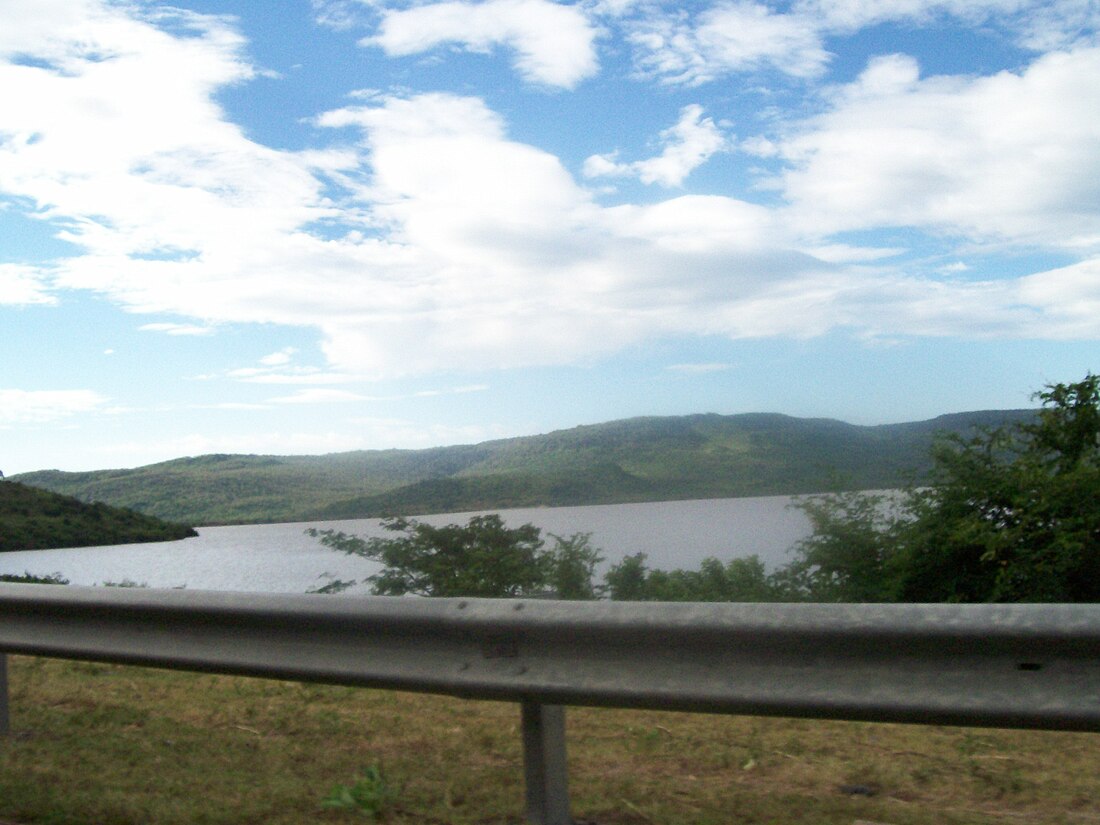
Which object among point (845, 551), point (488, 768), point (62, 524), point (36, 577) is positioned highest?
point (62, 524)

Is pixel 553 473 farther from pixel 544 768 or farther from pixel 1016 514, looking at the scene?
pixel 544 768

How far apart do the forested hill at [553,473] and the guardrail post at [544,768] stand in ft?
20.9

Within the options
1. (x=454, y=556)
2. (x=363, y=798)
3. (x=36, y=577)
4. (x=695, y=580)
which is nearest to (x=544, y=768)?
(x=363, y=798)

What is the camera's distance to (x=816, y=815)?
3.42 meters

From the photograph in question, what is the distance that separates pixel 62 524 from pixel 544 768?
5.78 metres

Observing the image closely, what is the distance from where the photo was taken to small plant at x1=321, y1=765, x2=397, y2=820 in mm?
3719

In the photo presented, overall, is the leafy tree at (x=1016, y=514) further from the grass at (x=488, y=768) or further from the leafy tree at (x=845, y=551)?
the grass at (x=488, y=768)

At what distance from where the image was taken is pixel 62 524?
→ 7906 millimetres

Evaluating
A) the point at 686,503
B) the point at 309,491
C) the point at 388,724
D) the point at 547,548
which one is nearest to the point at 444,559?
the point at 547,548

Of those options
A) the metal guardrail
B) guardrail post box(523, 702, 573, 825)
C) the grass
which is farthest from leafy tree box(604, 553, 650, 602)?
guardrail post box(523, 702, 573, 825)

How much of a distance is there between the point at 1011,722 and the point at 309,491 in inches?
395

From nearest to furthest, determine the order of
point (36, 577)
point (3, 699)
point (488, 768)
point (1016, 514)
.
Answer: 1. point (488, 768)
2. point (3, 699)
3. point (36, 577)
4. point (1016, 514)

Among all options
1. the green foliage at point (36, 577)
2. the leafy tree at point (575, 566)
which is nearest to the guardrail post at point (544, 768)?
the green foliage at point (36, 577)

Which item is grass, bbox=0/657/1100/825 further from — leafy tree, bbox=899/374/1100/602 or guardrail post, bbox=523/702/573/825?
leafy tree, bbox=899/374/1100/602
